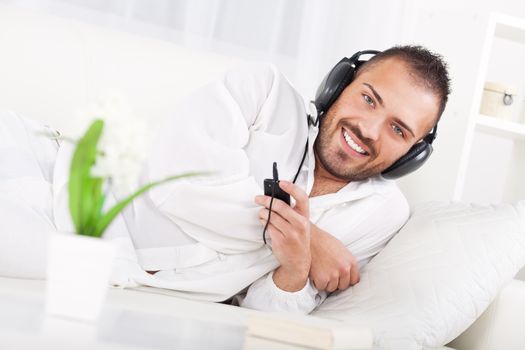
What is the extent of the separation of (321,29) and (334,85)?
1024 mm

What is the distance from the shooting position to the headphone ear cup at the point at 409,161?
1712 mm

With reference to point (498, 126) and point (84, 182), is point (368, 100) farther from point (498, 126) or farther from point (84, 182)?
point (84, 182)

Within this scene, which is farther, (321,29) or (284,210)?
(321,29)

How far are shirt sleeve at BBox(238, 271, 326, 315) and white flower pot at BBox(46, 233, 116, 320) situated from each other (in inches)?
28.6

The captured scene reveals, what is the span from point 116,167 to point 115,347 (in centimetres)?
17

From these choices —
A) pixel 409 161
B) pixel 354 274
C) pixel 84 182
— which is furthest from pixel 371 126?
pixel 84 182

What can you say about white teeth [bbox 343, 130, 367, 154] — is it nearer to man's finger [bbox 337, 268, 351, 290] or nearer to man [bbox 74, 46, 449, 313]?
man [bbox 74, 46, 449, 313]

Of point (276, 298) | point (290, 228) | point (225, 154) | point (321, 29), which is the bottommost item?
point (276, 298)

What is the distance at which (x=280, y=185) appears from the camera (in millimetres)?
1422

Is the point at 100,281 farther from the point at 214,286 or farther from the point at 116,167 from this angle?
the point at 214,286

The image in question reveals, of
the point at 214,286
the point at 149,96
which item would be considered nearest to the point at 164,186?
the point at 214,286

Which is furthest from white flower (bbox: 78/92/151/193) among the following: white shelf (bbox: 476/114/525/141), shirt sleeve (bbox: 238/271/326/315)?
white shelf (bbox: 476/114/525/141)

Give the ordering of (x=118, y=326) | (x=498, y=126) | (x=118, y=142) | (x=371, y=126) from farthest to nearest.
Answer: (x=498, y=126), (x=371, y=126), (x=118, y=326), (x=118, y=142)

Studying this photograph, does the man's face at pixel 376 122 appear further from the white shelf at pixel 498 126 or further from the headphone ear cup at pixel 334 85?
the white shelf at pixel 498 126
